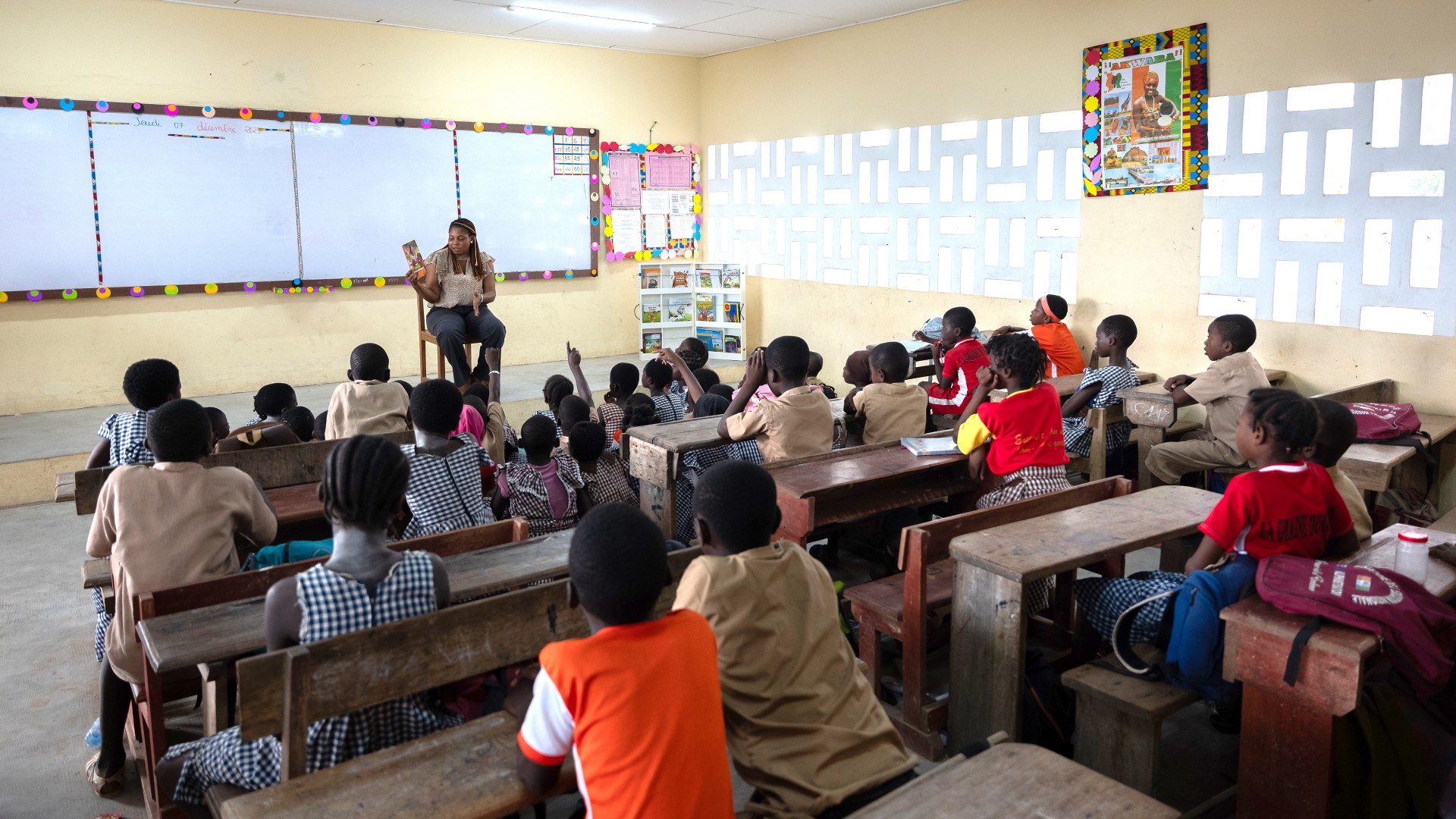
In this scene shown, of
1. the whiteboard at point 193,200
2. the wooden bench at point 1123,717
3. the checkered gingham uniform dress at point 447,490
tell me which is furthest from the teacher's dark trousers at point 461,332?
the wooden bench at point 1123,717

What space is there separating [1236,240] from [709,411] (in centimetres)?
305

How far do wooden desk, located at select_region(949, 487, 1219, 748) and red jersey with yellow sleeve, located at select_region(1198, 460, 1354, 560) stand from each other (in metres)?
0.25

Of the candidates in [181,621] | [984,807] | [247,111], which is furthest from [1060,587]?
[247,111]

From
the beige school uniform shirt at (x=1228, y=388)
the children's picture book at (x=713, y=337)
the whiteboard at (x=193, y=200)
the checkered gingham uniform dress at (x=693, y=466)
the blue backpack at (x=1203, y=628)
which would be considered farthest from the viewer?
the children's picture book at (x=713, y=337)

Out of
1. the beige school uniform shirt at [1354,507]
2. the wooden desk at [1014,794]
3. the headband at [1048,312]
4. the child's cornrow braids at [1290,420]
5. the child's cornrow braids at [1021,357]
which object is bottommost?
the wooden desk at [1014,794]

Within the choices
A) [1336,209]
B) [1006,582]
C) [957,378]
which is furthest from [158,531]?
[1336,209]

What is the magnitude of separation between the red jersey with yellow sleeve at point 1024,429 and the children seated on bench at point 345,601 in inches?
70.8

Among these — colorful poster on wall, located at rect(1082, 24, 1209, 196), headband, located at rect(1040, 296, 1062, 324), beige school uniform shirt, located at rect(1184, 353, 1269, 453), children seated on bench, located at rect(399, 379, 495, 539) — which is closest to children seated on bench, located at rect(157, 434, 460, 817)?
children seated on bench, located at rect(399, 379, 495, 539)

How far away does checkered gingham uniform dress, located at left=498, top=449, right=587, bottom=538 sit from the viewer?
3230mm

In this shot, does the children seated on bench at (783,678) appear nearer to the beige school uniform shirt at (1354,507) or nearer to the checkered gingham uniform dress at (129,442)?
the beige school uniform shirt at (1354,507)

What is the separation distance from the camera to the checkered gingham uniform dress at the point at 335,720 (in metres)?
1.70

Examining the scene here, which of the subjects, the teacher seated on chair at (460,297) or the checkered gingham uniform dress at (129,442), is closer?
the checkered gingham uniform dress at (129,442)

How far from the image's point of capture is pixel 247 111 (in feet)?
22.3

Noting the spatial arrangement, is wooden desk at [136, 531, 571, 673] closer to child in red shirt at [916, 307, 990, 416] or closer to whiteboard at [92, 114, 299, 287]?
child in red shirt at [916, 307, 990, 416]
